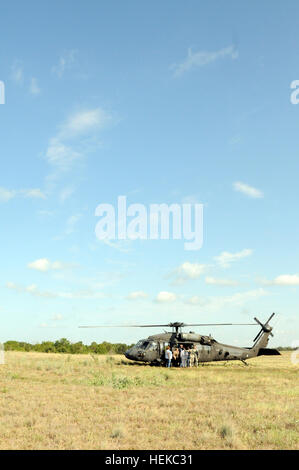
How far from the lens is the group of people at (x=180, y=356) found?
28653 mm

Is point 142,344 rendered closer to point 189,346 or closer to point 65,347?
point 189,346

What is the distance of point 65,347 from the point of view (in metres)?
59.2

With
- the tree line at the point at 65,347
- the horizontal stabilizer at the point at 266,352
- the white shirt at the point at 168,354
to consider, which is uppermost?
the white shirt at the point at 168,354

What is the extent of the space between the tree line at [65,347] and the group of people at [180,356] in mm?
29735

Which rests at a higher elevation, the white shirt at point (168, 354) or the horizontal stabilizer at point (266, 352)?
the white shirt at point (168, 354)

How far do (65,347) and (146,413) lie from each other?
4967 centimetres

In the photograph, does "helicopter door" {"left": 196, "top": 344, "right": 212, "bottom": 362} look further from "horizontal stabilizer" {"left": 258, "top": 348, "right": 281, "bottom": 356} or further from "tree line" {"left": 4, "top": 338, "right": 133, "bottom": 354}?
"tree line" {"left": 4, "top": 338, "right": 133, "bottom": 354}

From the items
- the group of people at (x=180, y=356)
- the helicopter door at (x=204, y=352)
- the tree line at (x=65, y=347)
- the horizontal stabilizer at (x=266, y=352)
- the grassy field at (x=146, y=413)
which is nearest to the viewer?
the grassy field at (x=146, y=413)

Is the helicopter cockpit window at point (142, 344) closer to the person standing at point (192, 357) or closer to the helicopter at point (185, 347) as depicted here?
the helicopter at point (185, 347)

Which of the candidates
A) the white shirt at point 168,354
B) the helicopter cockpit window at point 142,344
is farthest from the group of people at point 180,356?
the helicopter cockpit window at point 142,344

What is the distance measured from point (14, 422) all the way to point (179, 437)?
4668mm

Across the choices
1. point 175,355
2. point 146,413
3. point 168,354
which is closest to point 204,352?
point 175,355

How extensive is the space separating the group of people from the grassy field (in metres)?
7.46

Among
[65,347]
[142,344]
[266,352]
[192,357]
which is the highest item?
[142,344]
